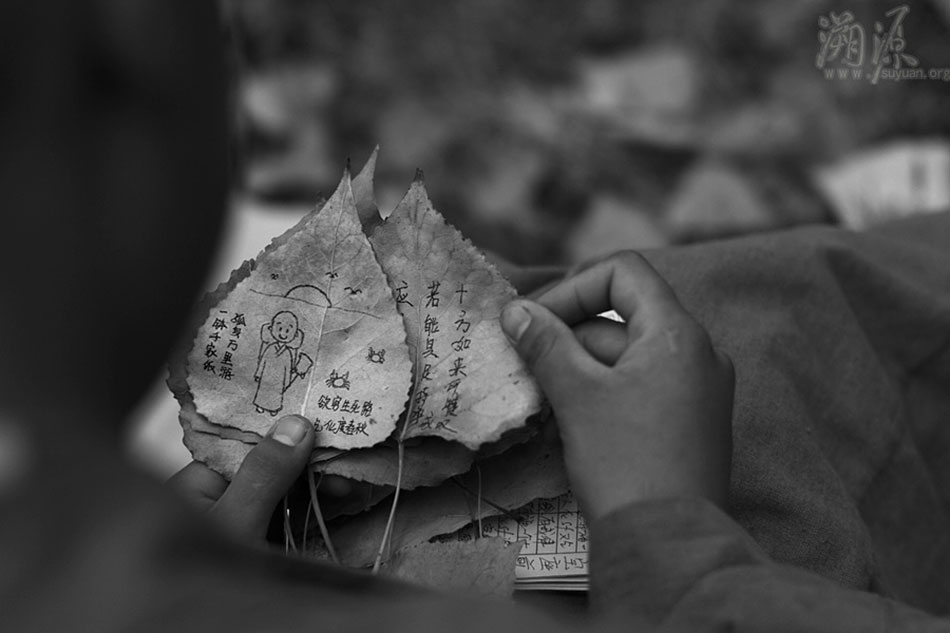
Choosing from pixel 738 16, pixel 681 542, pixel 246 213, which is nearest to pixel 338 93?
pixel 246 213

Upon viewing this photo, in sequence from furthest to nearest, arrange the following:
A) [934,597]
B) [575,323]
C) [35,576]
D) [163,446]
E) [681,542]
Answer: [163,446], [934,597], [575,323], [681,542], [35,576]

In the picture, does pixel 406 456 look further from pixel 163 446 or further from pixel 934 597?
pixel 163 446

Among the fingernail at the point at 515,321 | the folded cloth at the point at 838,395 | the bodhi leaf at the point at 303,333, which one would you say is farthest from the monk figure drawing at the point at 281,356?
the folded cloth at the point at 838,395

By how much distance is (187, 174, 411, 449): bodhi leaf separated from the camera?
0.61m

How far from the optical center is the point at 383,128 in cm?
166

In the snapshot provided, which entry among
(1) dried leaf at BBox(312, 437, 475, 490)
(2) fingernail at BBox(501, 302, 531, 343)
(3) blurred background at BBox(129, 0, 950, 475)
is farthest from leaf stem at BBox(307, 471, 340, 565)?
(3) blurred background at BBox(129, 0, 950, 475)

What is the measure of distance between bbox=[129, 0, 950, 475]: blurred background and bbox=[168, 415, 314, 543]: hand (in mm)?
957

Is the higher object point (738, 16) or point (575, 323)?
point (738, 16)

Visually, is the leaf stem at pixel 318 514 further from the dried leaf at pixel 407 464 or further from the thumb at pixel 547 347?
the thumb at pixel 547 347

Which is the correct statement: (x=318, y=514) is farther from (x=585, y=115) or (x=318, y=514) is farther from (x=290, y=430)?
(x=585, y=115)

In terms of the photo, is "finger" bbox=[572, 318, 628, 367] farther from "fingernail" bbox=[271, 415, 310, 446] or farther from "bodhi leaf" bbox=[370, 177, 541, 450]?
"fingernail" bbox=[271, 415, 310, 446]

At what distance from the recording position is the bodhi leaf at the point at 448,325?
0.59 metres

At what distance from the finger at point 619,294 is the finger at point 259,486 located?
0.17m

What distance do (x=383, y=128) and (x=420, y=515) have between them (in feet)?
3.71
